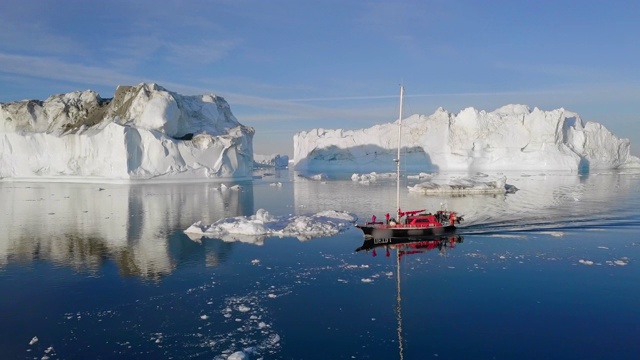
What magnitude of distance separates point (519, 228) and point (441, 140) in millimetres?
53901

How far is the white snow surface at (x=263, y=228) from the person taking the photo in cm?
1563

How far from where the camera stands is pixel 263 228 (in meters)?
Answer: 16.3

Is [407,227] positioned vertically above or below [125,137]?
below

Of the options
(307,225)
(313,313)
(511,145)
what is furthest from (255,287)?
(511,145)

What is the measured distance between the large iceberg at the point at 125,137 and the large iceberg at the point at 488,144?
99.9ft

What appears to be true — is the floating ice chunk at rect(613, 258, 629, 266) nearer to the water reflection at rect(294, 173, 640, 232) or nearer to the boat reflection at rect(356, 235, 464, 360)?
the boat reflection at rect(356, 235, 464, 360)

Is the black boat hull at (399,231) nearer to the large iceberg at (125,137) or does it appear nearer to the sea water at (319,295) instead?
the sea water at (319,295)

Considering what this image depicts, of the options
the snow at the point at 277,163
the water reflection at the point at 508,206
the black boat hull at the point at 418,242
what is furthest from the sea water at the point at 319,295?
the snow at the point at 277,163

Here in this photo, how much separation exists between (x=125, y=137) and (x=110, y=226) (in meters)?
24.2

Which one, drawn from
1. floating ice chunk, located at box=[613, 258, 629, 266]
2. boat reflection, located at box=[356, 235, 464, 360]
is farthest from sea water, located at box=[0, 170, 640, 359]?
boat reflection, located at box=[356, 235, 464, 360]

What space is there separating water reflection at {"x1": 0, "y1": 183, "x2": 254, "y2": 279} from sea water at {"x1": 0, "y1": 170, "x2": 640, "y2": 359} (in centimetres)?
11

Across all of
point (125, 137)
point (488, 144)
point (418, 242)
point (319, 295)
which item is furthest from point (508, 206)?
point (488, 144)

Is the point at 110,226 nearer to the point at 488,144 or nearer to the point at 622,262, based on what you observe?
the point at 622,262

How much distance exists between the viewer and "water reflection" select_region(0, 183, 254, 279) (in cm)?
1260
